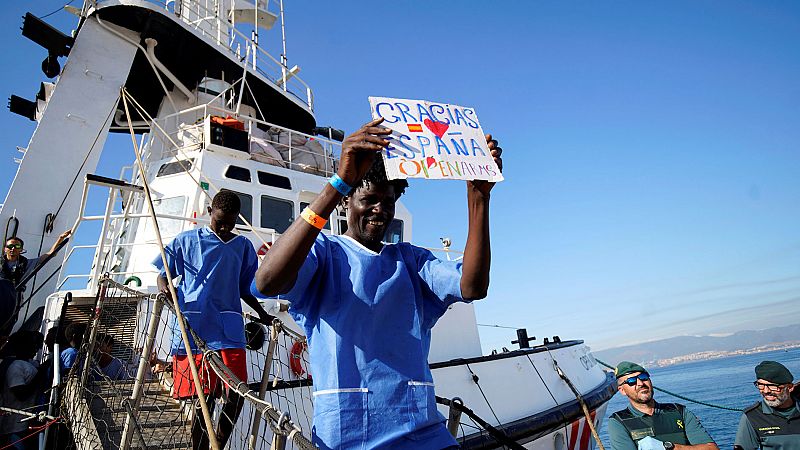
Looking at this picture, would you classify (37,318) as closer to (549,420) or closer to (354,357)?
(354,357)

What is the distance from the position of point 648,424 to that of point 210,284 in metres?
3.15

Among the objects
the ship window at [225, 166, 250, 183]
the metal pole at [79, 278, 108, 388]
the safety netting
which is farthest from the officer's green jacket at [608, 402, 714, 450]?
the ship window at [225, 166, 250, 183]

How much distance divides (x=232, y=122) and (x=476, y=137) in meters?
5.94

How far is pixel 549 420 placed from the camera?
578 centimetres

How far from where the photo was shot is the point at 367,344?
1.53 metres

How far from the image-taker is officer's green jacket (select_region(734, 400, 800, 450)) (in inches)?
146

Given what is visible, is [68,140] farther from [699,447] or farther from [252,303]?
[699,447]

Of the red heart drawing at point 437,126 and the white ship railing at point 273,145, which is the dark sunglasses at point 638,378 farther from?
the white ship railing at point 273,145

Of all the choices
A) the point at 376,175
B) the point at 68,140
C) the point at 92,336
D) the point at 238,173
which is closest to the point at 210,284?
the point at 92,336

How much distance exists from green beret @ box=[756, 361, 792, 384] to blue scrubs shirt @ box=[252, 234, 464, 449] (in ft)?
11.7

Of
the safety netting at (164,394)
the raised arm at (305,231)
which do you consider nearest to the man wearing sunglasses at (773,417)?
the safety netting at (164,394)

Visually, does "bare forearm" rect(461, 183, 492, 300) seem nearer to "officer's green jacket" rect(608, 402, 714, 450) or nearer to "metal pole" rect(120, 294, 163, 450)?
"metal pole" rect(120, 294, 163, 450)

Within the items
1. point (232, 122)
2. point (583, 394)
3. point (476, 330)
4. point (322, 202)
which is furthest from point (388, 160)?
point (583, 394)

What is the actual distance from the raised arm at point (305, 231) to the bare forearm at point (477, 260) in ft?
1.38
